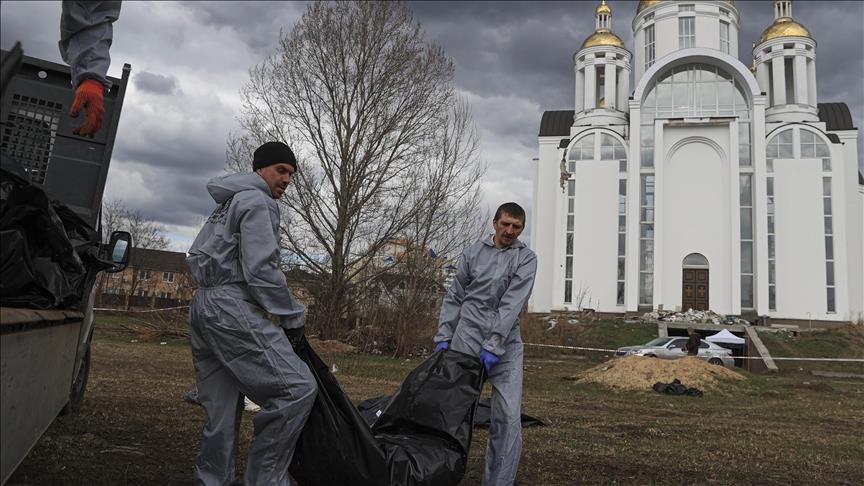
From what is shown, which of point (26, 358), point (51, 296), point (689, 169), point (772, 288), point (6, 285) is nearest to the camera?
point (26, 358)

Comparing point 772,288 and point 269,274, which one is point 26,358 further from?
point 772,288

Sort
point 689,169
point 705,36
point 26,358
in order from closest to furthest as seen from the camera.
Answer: point 26,358 < point 689,169 < point 705,36

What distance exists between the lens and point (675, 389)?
13344 millimetres

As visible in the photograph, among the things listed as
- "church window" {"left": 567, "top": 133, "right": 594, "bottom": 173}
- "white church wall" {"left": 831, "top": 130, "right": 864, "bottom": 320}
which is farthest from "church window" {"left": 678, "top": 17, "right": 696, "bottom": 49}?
"white church wall" {"left": 831, "top": 130, "right": 864, "bottom": 320}

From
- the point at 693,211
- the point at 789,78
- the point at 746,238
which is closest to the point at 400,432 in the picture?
the point at 693,211

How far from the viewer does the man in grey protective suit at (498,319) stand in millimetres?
3838

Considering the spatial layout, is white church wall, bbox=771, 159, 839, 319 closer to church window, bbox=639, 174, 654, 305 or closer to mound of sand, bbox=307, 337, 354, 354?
church window, bbox=639, 174, 654, 305

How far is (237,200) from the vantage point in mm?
3119

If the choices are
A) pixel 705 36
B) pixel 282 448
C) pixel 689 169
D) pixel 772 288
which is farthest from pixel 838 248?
pixel 282 448

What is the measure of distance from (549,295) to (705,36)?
21245 millimetres

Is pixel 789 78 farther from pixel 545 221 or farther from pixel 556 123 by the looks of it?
pixel 545 221

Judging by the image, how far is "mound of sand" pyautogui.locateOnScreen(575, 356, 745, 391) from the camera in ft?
46.7

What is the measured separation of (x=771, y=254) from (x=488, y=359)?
40.7 meters

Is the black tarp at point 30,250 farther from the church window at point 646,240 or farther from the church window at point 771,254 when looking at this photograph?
the church window at point 771,254
